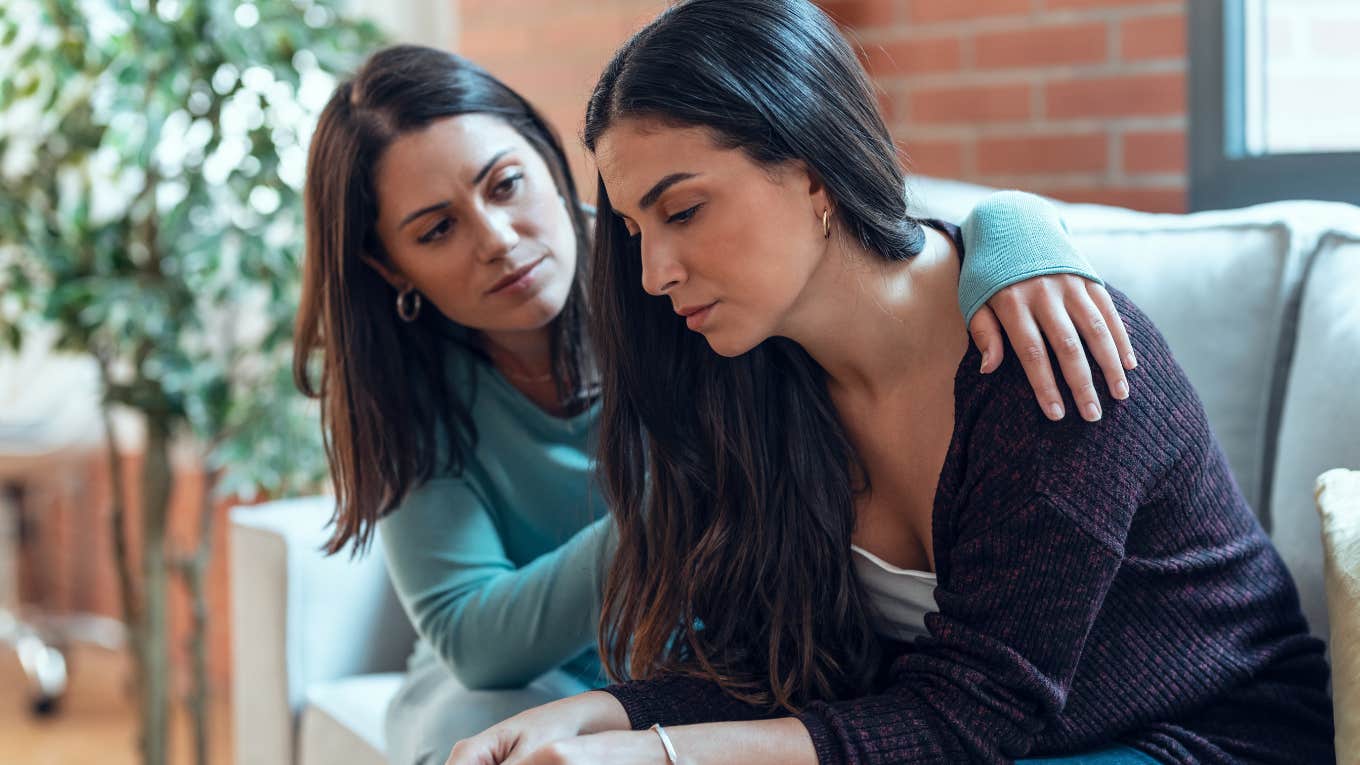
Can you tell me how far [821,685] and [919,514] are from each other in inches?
6.8

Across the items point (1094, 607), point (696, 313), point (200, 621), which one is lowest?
point (200, 621)

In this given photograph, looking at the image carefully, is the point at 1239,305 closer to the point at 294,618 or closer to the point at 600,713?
the point at 600,713

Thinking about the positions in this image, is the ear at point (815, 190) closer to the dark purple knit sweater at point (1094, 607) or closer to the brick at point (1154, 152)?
the dark purple knit sweater at point (1094, 607)

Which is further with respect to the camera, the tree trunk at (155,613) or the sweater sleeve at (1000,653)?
the tree trunk at (155,613)

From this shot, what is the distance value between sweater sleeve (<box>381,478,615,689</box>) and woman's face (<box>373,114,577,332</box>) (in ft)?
0.72

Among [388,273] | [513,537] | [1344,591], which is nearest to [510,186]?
[388,273]

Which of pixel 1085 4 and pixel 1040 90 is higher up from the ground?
pixel 1085 4

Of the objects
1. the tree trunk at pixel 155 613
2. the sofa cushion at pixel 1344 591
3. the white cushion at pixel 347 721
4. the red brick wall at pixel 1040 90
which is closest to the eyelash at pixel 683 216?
the sofa cushion at pixel 1344 591

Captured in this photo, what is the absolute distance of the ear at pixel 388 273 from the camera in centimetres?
149

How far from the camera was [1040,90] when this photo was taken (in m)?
1.99

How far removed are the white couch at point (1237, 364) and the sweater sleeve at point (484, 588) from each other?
4.5 inches

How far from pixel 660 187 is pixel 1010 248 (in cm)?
30

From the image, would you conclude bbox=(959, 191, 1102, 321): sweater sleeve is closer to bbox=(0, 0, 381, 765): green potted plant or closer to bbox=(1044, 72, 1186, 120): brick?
bbox=(1044, 72, 1186, 120): brick

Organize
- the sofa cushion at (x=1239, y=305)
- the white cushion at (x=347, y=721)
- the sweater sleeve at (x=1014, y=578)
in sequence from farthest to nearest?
1. the white cushion at (x=347, y=721)
2. the sofa cushion at (x=1239, y=305)
3. the sweater sleeve at (x=1014, y=578)
